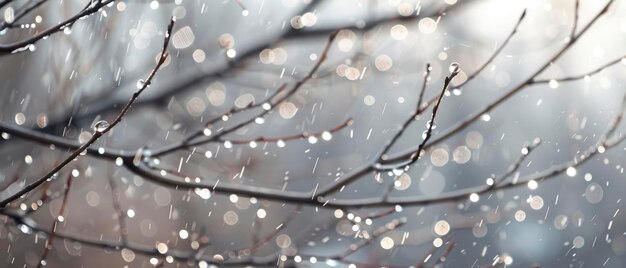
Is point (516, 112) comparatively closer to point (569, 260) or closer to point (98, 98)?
point (569, 260)

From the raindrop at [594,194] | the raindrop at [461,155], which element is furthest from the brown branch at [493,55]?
the raindrop at [461,155]

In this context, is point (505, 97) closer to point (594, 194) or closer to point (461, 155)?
point (594, 194)

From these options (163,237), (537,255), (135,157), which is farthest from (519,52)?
(537,255)

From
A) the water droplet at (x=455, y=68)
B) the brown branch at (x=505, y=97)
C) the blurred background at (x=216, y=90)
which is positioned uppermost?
the blurred background at (x=216, y=90)

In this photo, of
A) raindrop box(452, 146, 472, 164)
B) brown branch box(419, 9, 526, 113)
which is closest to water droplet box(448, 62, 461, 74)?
brown branch box(419, 9, 526, 113)

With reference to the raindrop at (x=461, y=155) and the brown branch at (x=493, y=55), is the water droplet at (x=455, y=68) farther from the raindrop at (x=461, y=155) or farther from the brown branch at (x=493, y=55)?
the raindrop at (x=461, y=155)

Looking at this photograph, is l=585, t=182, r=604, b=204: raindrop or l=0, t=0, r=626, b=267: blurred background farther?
l=585, t=182, r=604, b=204: raindrop

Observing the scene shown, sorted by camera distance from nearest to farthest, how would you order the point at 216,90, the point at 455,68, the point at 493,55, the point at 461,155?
the point at 455,68, the point at 493,55, the point at 216,90, the point at 461,155

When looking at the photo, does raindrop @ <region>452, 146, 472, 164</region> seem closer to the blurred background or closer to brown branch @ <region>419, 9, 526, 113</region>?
the blurred background

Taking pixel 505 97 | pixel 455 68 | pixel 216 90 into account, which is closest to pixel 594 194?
pixel 216 90

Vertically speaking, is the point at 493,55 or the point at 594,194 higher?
the point at 594,194

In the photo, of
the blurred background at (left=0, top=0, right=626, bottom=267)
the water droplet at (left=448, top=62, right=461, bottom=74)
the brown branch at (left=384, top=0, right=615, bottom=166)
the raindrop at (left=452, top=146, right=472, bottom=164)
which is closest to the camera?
the water droplet at (left=448, top=62, right=461, bottom=74)

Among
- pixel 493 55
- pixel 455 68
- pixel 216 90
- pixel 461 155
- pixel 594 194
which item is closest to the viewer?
pixel 455 68
